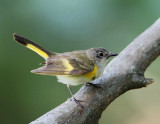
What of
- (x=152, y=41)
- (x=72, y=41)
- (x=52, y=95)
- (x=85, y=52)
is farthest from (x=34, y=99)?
(x=152, y=41)

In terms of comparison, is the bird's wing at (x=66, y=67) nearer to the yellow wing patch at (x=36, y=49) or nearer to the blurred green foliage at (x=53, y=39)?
the yellow wing patch at (x=36, y=49)

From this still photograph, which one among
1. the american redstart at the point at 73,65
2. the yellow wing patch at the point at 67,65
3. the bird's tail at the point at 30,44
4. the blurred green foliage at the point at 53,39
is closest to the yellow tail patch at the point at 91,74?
the american redstart at the point at 73,65

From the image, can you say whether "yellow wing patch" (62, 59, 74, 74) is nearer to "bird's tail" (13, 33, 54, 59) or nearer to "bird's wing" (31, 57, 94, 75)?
"bird's wing" (31, 57, 94, 75)

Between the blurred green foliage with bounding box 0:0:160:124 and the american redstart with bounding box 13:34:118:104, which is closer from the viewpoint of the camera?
the american redstart with bounding box 13:34:118:104

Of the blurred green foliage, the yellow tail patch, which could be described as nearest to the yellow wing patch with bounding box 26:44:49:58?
the yellow tail patch

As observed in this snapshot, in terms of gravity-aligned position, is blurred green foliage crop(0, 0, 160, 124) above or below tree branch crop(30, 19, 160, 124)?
above

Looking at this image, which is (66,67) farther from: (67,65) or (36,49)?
(36,49)

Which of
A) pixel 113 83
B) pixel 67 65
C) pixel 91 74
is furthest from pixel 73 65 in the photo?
pixel 113 83
